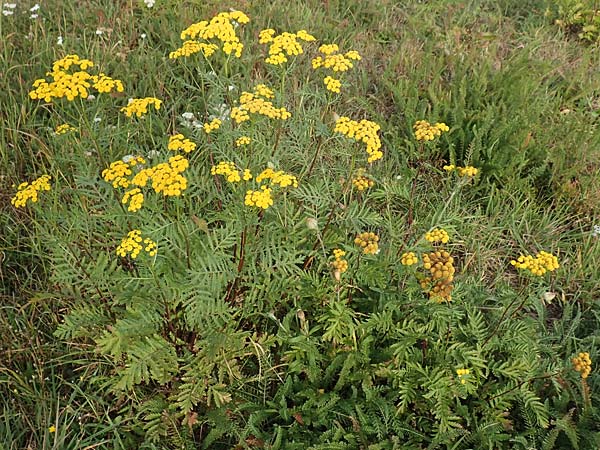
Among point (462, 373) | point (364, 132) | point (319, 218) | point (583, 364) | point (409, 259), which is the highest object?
point (364, 132)

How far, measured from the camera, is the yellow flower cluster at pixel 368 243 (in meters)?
2.23

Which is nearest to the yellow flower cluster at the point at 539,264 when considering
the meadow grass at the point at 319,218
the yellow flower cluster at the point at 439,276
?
the meadow grass at the point at 319,218

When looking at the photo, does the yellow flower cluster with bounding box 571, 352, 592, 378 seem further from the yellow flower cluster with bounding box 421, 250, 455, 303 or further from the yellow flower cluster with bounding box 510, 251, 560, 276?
the yellow flower cluster with bounding box 421, 250, 455, 303

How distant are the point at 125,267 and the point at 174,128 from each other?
1054 mm

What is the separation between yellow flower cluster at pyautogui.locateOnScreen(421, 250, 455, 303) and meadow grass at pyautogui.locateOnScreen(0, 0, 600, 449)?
5.7 inches

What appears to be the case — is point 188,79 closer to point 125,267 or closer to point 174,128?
point 174,128

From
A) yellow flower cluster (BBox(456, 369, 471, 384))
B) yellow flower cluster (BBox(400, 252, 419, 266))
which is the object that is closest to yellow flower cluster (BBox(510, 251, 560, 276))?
yellow flower cluster (BBox(400, 252, 419, 266))

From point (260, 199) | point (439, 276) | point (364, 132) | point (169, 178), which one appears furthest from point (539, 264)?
point (169, 178)

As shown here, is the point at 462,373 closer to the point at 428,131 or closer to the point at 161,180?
the point at 428,131

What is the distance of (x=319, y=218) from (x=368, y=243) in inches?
13.2

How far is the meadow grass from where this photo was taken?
2.30 metres

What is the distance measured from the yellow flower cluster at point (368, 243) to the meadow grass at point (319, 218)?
0.15 metres

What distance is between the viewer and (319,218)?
253cm

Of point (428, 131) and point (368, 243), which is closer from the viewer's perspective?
point (368, 243)
